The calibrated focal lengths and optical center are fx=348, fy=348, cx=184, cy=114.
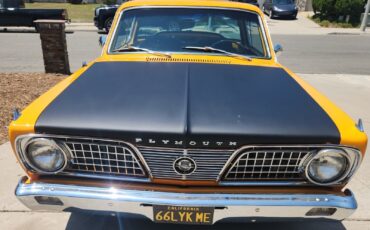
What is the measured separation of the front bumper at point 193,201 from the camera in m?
2.08

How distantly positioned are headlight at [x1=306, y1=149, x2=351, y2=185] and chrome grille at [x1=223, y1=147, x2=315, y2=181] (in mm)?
70

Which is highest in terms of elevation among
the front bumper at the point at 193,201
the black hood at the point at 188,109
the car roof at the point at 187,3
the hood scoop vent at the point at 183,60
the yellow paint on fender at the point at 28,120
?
the car roof at the point at 187,3

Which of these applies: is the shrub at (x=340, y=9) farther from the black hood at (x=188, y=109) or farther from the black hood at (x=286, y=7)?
the black hood at (x=188, y=109)

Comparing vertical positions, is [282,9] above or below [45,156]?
below

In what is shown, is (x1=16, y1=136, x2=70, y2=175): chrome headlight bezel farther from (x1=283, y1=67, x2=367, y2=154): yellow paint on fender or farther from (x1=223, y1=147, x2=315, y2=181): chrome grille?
(x1=283, y1=67, x2=367, y2=154): yellow paint on fender

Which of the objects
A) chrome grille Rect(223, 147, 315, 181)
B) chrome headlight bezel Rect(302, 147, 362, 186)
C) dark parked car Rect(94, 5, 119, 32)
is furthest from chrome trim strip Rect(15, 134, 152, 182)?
dark parked car Rect(94, 5, 119, 32)

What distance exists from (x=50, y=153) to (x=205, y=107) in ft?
3.31

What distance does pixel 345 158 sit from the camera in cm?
214

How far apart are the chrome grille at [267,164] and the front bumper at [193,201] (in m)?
0.12

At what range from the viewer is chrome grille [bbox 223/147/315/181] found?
6.85 feet

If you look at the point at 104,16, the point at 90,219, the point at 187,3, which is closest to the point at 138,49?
the point at 187,3

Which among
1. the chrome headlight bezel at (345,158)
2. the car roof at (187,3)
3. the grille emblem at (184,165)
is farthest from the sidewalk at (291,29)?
the chrome headlight bezel at (345,158)

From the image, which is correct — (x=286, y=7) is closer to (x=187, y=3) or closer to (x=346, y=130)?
(x=187, y=3)

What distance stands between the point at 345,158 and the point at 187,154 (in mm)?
981
